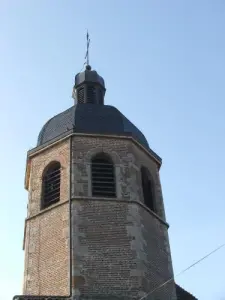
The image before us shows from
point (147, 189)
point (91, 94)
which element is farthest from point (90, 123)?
point (91, 94)

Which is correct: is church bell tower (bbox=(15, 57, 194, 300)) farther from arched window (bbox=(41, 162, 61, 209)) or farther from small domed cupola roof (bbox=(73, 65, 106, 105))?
small domed cupola roof (bbox=(73, 65, 106, 105))

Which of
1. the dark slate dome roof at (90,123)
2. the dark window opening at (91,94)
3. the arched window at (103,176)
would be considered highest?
the dark window opening at (91,94)

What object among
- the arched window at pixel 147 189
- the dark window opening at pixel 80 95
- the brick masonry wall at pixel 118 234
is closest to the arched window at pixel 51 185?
the brick masonry wall at pixel 118 234

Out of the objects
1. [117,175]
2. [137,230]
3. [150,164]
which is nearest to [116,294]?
[137,230]

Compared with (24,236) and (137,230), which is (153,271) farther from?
(24,236)

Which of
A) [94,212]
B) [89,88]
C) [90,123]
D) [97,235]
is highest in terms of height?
[89,88]

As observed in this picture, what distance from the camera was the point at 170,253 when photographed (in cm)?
1384

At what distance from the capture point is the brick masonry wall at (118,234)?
40.1 feet

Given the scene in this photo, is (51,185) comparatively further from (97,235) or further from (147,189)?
(147,189)

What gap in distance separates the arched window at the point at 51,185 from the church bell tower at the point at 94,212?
2 cm

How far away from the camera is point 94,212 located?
43.6 ft

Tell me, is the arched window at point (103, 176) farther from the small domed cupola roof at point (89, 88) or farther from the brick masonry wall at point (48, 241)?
the small domed cupola roof at point (89, 88)

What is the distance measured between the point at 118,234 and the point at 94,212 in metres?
0.73

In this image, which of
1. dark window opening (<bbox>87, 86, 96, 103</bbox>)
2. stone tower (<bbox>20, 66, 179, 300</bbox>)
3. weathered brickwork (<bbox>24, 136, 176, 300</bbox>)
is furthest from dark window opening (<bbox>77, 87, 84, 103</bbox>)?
weathered brickwork (<bbox>24, 136, 176, 300</bbox>)
